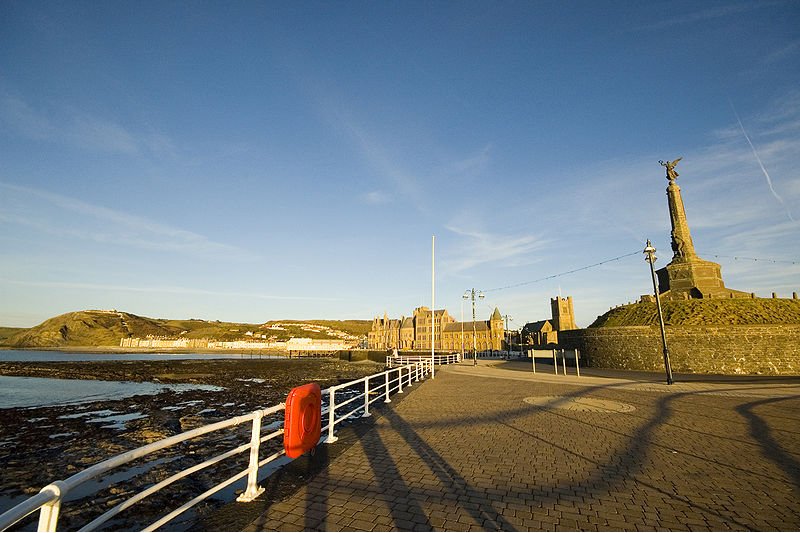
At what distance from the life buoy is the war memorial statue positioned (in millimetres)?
38907

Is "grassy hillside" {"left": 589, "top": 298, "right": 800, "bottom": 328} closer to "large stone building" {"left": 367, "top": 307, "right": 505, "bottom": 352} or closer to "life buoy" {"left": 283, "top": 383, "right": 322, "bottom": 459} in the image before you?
"life buoy" {"left": 283, "top": 383, "right": 322, "bottom": 459}

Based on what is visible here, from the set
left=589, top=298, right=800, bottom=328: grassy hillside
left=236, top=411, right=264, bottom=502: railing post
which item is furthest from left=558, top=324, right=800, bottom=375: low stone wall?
left=236, top=411, right=264, bottom=502: railing post

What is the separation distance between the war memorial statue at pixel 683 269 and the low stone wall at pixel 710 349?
7646 millimetres

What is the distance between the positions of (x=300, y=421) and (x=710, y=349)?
32748mm

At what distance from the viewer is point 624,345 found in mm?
31453

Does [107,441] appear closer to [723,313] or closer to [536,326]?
[723,313]

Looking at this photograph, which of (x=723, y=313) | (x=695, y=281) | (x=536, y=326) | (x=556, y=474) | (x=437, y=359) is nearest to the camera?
(x=556, y=474)

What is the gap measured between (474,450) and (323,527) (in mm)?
4287

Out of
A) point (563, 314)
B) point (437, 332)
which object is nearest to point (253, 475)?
point (563, 314)

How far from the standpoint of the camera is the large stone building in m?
112

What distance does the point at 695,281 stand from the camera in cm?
3512

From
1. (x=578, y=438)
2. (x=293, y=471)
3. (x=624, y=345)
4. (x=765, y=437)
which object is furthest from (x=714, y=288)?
(x=293, y=471)

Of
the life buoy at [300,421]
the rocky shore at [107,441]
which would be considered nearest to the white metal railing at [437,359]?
the rocky shore at [107,441]

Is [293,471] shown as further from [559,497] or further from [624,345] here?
[624,345]
